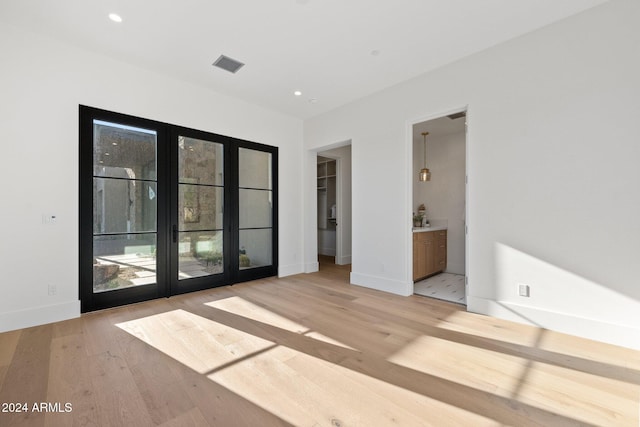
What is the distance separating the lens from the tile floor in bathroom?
4.00m

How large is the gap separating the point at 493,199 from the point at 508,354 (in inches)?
68.5

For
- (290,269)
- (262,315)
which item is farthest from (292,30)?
(290,269)

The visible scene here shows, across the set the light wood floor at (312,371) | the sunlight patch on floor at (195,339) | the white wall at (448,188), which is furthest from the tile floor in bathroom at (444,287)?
the sunlight patch on floor at (195,339)

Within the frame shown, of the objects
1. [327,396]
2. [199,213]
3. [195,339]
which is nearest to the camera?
[327,396]

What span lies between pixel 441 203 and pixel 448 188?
1.16 ft

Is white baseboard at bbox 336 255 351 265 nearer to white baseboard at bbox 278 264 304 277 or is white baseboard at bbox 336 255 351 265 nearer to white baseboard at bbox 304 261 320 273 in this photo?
white baseboard at bbox 304 261 320 273

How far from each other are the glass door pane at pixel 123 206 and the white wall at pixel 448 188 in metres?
5.06

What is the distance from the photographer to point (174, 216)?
13.3 feet

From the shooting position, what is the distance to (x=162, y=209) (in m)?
3.94

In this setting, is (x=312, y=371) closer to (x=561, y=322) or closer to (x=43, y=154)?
(x=561, y=322)

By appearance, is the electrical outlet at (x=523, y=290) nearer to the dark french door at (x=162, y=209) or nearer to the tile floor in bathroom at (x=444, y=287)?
the tile floor in bathroom at (x=444, y=287)

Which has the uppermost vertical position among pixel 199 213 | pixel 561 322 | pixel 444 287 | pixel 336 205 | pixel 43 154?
pixel 43 154

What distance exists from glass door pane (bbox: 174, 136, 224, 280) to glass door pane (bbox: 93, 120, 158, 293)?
0.38m

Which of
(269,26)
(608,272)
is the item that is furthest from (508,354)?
(269,26)
